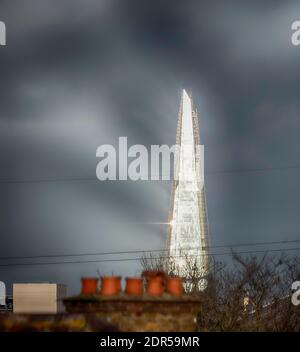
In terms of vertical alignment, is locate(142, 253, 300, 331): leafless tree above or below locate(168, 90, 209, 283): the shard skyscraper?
below

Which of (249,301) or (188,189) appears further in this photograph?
(188,189)

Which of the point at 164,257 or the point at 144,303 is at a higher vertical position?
the point at 164,257

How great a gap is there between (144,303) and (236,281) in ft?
165

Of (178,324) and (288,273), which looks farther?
(288,273)

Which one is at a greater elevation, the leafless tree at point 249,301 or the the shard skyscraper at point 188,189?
the the shard skyscraper at point 188,189

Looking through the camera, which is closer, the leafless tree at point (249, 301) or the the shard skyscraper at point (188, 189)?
the leafless tree at point (249, 301)

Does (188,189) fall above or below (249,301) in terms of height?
above

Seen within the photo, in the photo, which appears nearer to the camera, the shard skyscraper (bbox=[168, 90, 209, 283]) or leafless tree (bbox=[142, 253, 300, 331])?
leafless tree (bbox=[142, 253, 300, 331])

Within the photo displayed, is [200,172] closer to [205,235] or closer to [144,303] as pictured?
[205,235]

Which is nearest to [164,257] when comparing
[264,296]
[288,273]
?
[288,273]
